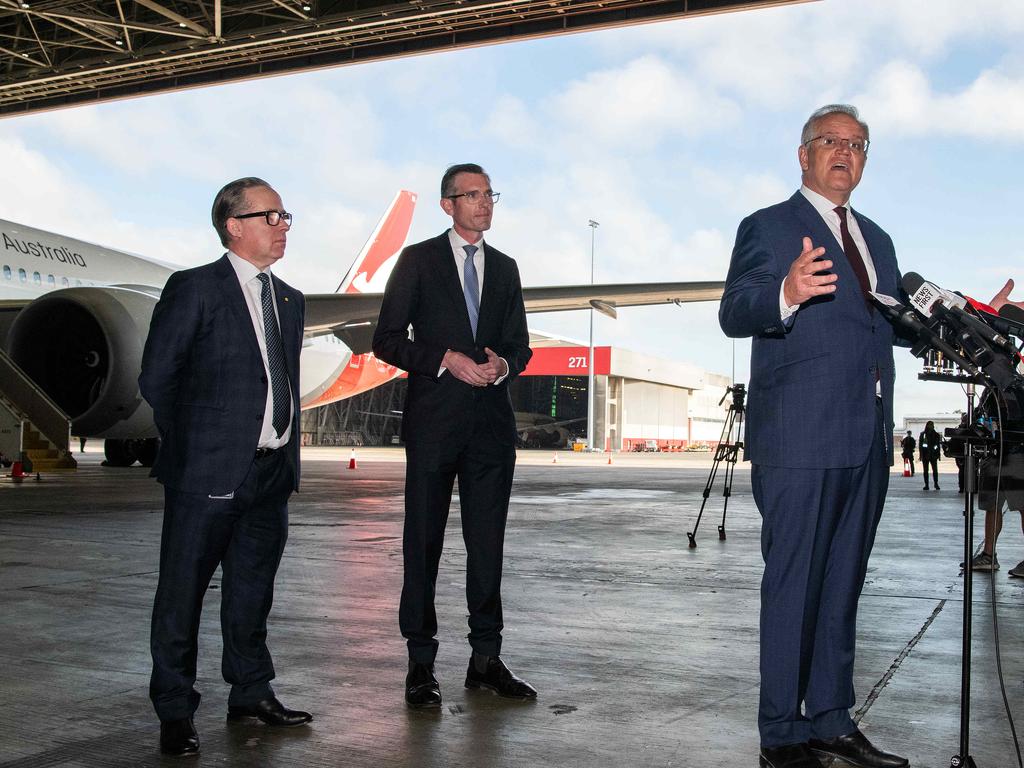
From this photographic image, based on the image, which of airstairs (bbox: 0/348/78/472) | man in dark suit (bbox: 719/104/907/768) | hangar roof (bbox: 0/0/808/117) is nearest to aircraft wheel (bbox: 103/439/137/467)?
airstairs (bbox: 0/348/78/472)

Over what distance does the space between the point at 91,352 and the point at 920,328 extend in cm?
1310

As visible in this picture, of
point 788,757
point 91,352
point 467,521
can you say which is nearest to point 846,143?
point 788,757

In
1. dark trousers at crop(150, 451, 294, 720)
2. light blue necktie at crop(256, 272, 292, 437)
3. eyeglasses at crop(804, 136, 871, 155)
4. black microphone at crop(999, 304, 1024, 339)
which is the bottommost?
dark trousers at crop(150, 451, 294, 720)

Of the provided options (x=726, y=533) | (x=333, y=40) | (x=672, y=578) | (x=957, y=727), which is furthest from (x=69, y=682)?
(x=333, y=40)

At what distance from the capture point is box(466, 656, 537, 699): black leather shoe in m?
3.15

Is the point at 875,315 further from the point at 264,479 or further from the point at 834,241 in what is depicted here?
the point at 264,479

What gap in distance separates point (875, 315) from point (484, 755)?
1.52 m

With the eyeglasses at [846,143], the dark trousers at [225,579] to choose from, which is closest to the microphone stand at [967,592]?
the eyeglasses at [846,143]

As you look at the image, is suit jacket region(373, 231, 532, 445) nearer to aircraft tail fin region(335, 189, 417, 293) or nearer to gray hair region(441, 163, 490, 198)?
gray hair region(441, 163, 490, 198)

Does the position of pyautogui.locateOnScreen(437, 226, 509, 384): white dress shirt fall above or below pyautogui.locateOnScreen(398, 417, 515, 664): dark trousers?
above

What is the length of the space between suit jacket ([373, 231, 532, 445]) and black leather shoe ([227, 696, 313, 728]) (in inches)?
37.9

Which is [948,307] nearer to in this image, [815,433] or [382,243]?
[815,433]

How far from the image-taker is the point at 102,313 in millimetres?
12797

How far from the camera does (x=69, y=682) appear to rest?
10.7 feet
